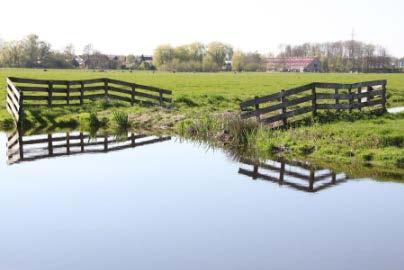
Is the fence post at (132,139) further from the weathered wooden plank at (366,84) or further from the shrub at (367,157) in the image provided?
the weathered wooden plank at (366,84)

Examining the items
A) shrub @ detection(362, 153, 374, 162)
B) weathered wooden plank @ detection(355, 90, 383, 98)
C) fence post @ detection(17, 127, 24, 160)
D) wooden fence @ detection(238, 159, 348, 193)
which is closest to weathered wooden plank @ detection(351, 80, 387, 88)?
weathered wooden plank @ detection(355, 90, 383, 98)

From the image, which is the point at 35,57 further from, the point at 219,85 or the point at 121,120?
the point at 121,120

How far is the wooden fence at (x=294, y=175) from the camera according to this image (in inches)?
538

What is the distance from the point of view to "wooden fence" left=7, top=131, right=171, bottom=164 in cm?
1845

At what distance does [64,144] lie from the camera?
67.2 ft

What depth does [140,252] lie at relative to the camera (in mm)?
8641

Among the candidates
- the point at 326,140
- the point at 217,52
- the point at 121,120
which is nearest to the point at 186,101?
the point at 121,120

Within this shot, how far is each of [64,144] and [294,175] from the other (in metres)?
9.54

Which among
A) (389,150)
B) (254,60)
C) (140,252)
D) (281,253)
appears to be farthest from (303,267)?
(254,60)

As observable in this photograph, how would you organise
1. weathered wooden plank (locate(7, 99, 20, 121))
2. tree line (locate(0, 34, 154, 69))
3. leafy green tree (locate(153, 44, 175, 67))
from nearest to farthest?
1. weathered wooden plank (locate(7, 99, 20, 121))
2. tree line (locate(0, 34, 154, 69))
3. leafy green tree (locate(153, 44, 175, 67))

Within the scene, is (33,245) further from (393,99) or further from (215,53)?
(215,53)

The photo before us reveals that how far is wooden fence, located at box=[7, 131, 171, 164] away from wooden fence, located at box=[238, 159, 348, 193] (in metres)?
5.88

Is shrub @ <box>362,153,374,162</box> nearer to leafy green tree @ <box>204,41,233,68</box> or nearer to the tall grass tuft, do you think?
the tall grass tuft

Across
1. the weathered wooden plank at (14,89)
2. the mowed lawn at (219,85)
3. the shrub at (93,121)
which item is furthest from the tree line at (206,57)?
the shrub at (93,121)
